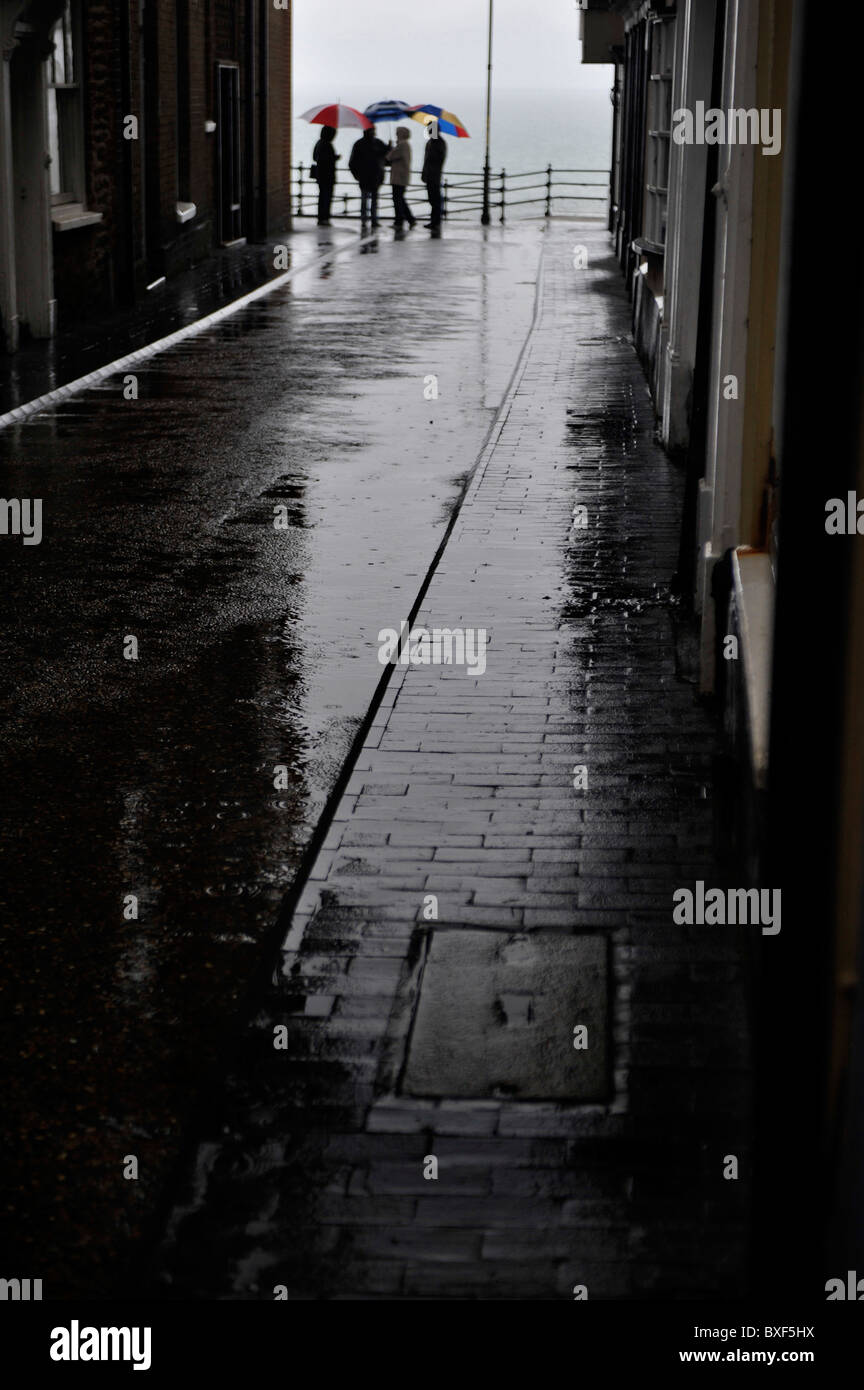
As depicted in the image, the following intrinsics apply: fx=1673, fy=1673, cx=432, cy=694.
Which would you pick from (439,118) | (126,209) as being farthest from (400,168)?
(126,209)

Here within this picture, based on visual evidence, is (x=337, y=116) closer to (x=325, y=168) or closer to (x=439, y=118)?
(x=325, y=168)

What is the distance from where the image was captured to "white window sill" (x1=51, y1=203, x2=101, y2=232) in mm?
17391

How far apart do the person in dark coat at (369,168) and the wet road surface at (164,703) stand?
18.4 meters

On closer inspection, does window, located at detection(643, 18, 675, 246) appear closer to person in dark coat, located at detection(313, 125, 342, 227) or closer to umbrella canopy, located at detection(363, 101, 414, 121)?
person in dark coat, located at detection(313, 125, 342, 227)

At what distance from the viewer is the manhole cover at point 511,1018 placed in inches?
152

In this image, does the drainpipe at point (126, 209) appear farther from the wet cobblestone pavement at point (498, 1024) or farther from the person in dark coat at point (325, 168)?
the wet cobblestone pavement at point (498, 1024)

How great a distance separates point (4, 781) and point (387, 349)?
1179 cm

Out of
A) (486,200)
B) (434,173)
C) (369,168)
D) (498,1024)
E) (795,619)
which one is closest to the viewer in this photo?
(795,619)

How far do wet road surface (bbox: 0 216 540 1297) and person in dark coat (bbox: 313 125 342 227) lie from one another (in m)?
17.9

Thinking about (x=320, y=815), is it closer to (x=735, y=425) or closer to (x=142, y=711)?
(x=142, y=711)

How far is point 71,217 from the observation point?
706 inches

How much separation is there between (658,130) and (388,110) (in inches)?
912

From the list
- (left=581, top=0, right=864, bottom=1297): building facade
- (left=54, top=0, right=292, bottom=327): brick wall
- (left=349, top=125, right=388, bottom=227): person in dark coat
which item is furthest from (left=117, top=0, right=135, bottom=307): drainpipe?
(left=581, top=0, right=864, bottom=1297): building facade
